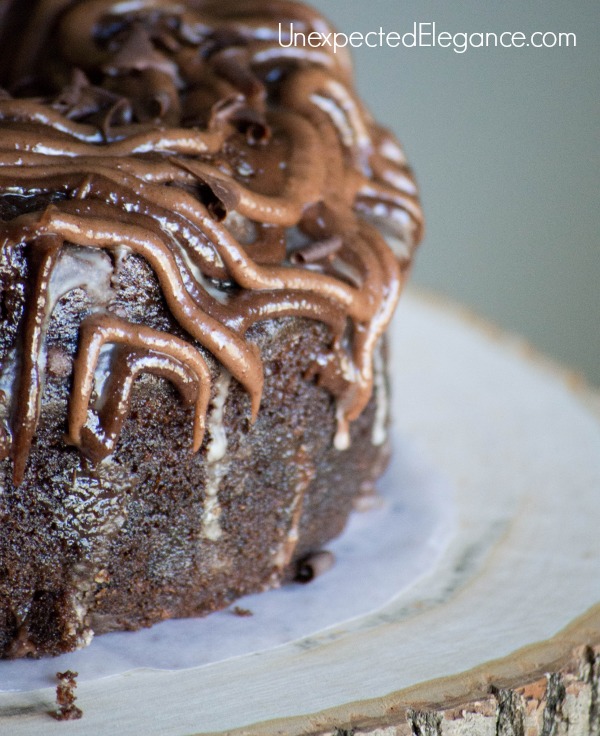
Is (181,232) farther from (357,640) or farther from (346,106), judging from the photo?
(357,640)

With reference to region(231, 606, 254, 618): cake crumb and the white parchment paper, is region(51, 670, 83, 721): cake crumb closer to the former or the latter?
the white parchment paper

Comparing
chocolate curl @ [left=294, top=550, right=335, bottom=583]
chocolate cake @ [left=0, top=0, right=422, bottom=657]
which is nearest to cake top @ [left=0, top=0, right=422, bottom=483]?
chocolate cake @ [left=0, top=0, right=422, bottom=657]

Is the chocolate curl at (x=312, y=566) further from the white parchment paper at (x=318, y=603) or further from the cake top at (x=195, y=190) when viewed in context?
the cake top at (x=195, y=190)

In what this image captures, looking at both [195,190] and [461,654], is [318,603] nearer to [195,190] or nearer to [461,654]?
[461,654]

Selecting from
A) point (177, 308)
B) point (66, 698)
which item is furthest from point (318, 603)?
point (177, 308)

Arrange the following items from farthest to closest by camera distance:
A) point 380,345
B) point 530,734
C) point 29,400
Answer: point 380,345 → point 530,734 → point 29,400

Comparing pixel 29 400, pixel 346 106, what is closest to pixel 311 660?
pixel 29 400
